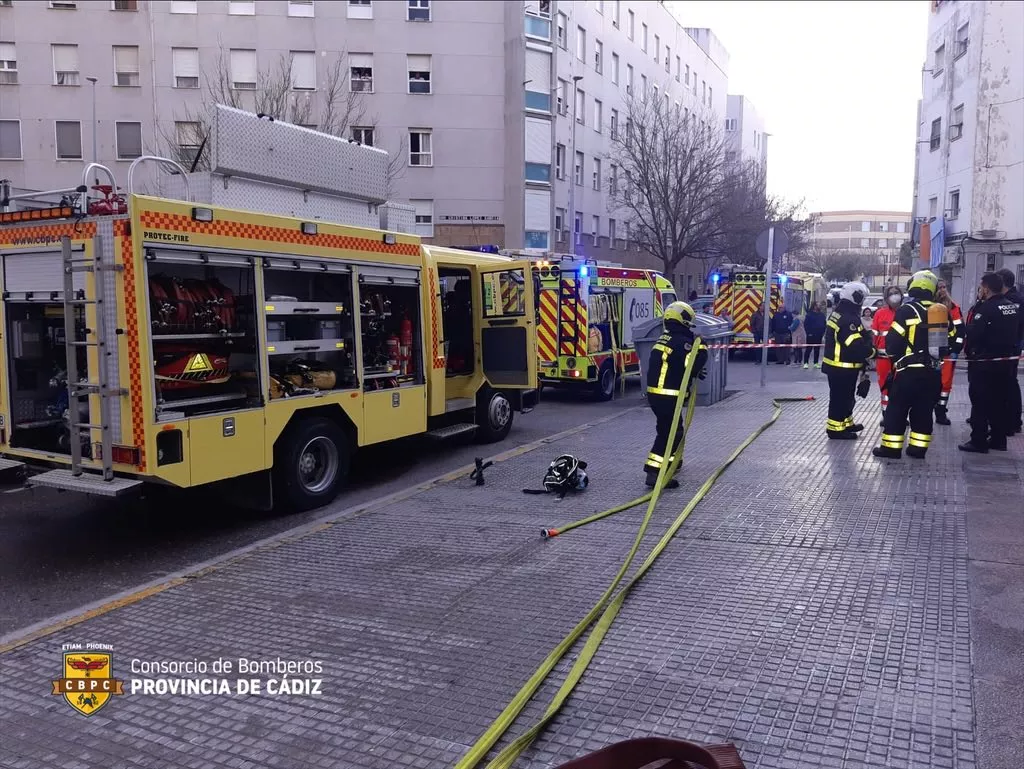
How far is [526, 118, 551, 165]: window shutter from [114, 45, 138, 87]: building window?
1444cm

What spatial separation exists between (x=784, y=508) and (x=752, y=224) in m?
30.7

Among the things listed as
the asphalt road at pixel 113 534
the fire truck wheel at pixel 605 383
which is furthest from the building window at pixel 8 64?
the asphalt road at pixel 113 534

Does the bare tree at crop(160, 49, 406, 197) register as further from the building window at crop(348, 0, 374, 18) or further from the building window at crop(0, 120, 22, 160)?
the building window at crop(0, 120, 22, 160)

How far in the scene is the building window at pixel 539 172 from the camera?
32.9 m

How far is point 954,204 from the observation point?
28.3m

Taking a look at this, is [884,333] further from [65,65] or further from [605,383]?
[65,65]

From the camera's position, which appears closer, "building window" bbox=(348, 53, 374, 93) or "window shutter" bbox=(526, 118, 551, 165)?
"building window" bbox=(348, 53, 374, 93)

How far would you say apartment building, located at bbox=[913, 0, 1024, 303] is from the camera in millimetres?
25688

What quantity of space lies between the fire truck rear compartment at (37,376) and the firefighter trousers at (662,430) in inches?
191

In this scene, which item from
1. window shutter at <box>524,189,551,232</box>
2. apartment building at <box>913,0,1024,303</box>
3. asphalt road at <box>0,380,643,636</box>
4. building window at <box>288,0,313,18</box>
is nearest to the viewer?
asphalt road at <box>0,380,643,636</box>

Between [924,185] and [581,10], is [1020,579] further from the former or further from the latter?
[581,10]

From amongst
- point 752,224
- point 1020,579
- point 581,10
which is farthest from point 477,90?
point 1020,579

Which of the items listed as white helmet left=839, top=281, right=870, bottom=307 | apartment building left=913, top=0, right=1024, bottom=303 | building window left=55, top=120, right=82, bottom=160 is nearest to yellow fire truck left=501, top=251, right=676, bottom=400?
white helmet left=839, top=281, right=870, bottom=307

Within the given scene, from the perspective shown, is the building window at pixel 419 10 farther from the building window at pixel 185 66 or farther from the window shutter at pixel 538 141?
the building window at pixel 185 66
